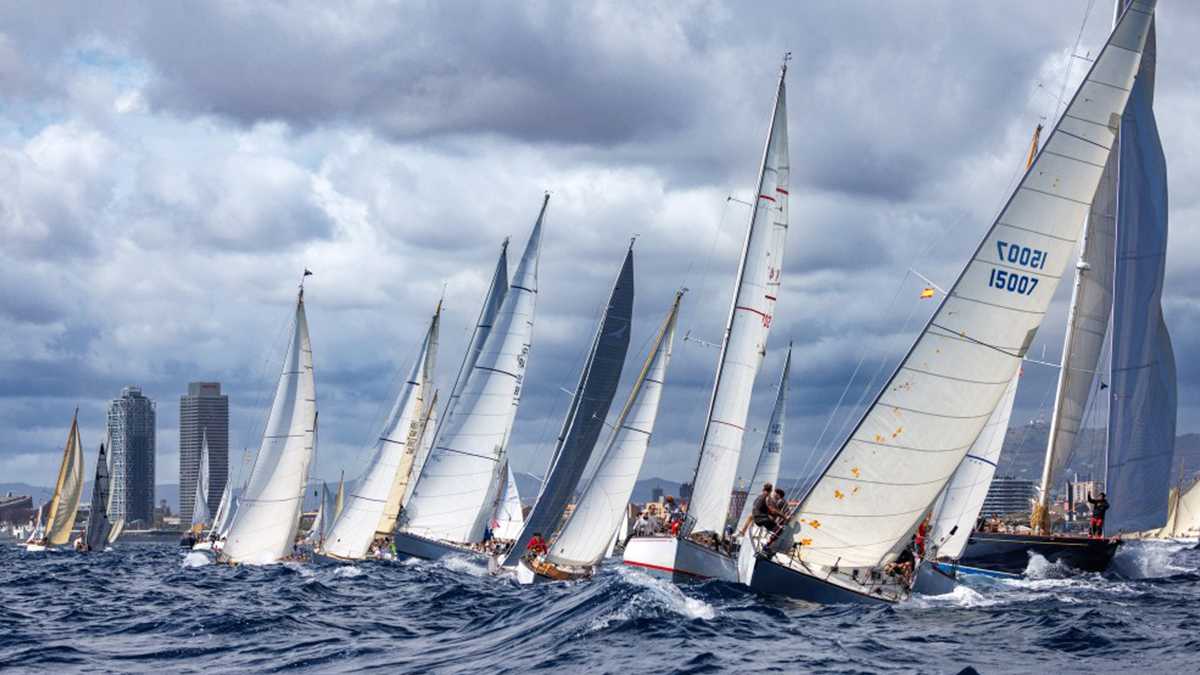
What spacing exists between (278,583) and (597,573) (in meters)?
9.69

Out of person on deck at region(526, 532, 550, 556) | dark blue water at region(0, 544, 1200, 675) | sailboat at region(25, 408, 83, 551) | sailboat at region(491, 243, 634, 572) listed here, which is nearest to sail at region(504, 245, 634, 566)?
sailboat at region(491, 243, 634, 572)

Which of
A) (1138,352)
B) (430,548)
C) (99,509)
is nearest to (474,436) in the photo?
(430,548)

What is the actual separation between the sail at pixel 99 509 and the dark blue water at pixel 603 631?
56.4 meters

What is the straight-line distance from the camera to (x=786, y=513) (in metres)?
29.4

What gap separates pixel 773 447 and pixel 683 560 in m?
36.0

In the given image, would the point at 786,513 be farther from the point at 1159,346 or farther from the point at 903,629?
the point at 1159,346

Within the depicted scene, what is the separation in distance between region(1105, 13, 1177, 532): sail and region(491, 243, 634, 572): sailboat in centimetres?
1542

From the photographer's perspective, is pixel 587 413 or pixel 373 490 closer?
pixel 587 413

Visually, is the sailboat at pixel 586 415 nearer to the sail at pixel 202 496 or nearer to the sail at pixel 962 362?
the sail at pixel 962 362

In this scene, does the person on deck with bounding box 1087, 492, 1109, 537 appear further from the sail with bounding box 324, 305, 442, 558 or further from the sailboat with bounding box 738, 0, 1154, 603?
the sail with bounding box 324, 305, 442, 558

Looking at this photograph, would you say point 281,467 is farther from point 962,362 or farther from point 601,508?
point 962,362

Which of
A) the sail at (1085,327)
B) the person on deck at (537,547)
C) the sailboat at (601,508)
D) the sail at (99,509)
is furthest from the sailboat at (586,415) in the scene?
the sail at (99,509)

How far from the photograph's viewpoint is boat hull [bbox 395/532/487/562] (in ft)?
178

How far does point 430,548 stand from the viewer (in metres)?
54.5
